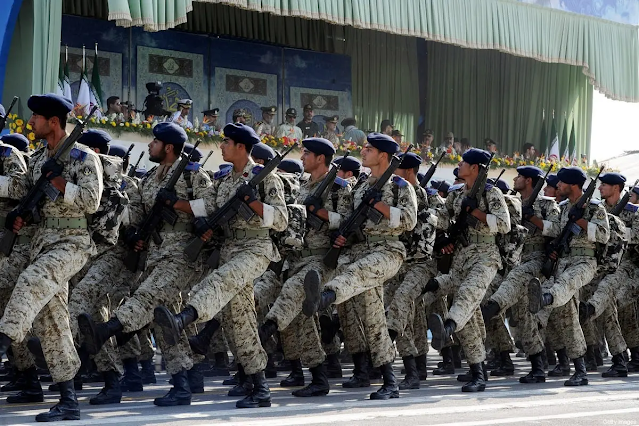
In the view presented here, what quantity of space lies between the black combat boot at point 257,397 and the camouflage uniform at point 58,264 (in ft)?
4.01

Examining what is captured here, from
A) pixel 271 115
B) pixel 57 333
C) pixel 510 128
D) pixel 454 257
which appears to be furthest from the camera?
pixel 510 128

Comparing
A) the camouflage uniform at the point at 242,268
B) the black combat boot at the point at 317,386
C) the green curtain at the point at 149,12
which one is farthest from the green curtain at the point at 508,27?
the camouflage uniform at the point at 242,268

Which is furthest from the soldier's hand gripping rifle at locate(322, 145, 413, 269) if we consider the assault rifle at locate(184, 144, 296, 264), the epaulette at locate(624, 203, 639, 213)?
the epaulette at locate(624, 203, 639, 213)

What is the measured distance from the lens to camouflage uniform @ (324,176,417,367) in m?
8.55

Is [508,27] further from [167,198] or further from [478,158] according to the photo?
[167,198]

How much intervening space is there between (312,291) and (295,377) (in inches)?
60.0

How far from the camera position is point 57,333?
709cm

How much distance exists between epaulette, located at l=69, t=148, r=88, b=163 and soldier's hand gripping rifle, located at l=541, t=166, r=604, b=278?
4962mm

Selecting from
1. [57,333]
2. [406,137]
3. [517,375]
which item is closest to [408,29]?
[406,137]

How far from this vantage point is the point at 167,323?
731 centimetres

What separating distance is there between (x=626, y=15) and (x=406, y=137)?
17.6 ft

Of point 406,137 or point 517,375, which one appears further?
point 406,137

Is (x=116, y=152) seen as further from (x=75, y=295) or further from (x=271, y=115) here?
(x=271, y=115)

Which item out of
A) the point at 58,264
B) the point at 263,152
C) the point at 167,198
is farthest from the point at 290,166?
the point at 58,264
